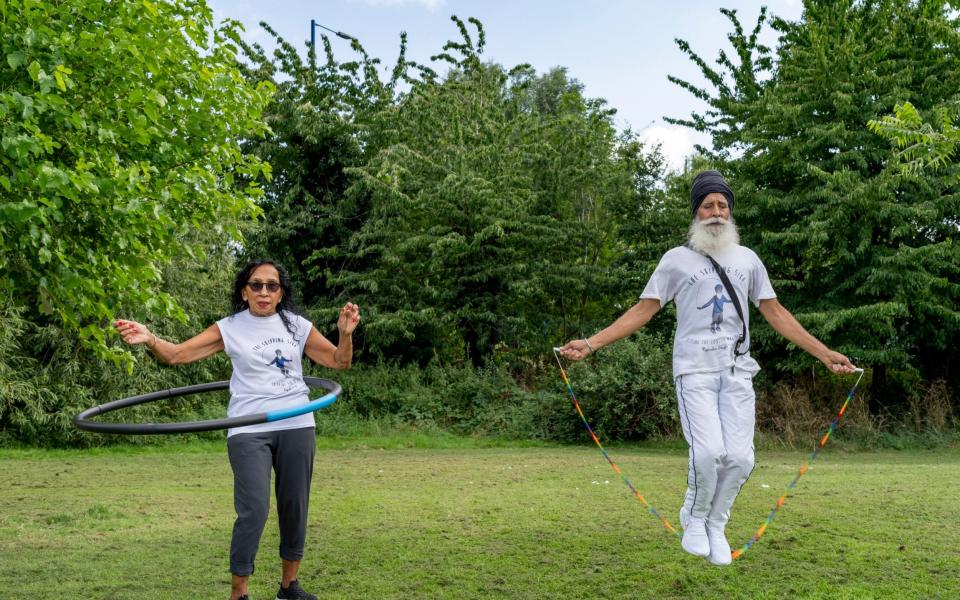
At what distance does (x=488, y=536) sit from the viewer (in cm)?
780

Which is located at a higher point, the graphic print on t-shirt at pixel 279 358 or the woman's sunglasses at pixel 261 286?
the woman's sunglasses at pixel 261 286

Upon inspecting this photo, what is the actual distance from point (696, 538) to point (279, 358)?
277 cm

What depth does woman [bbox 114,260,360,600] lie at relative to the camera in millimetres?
5051

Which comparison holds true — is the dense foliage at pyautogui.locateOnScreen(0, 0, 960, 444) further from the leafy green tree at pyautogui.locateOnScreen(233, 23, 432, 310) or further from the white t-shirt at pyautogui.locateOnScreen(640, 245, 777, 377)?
the white t-shirt at pyautogui.locateOnScreen(640, 245, 777, 377)

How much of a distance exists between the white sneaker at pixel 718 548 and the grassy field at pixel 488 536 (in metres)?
0.59

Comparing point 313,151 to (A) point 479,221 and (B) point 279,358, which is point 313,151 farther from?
(B) point 279,358

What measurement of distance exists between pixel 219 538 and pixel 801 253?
1620cm

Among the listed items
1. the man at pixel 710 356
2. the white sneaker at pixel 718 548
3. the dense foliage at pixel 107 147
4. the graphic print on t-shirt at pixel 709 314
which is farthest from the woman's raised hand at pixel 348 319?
A: the dense foliage at pixel 107 147

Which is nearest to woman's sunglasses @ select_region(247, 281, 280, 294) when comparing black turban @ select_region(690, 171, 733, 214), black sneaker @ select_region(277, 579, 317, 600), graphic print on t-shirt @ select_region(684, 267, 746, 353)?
black sneaker @ select_region(277, 579, 317, 600)

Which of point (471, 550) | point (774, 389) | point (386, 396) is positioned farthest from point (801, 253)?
point (471, 550)

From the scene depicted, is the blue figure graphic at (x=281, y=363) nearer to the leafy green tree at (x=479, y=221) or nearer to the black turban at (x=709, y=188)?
the black turban at (x=709, y=188)

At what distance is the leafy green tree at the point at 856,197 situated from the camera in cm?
1888

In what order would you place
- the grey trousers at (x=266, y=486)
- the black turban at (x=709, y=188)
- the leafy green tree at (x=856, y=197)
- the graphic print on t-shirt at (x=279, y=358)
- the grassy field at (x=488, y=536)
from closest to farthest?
1. the grey trousers at (x=266, y=486)
2. the graphic print on t-shirt at (x=279, y=358)
3. the black turban at (x=709, y=188)
4. the grassy field at (x=488, y=536)
5. the leafy green tree at (x=856, y=197)

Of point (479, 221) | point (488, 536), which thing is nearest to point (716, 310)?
point (488, 536)
